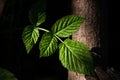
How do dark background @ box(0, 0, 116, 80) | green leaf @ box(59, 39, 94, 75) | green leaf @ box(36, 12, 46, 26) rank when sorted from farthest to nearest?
dark background @ box(0, 0, 116, 80)
green leaf @ box(36, 12, 46, 26)
green leaf @ box(59, 39, 94, 75)

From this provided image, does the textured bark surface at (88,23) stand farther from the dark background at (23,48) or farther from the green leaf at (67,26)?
the dark background at (23,48)

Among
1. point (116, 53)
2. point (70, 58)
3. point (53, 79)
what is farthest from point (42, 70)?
point (70, 58)

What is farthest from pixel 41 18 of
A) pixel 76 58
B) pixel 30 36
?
pixel 76 58

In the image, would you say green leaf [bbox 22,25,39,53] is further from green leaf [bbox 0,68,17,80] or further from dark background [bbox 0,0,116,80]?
dark background [bbox 0,0,116,80]

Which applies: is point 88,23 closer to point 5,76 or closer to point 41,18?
point 41,18

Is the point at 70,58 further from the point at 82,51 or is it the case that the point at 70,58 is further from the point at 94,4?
the point at 94,4

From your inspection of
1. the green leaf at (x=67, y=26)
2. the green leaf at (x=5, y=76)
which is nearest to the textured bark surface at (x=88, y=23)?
the green leaf at (x=67, y=26)

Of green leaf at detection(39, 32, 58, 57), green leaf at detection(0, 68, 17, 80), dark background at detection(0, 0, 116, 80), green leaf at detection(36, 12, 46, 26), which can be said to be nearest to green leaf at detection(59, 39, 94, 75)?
green leaf at detection(39, 32, 58, 57)

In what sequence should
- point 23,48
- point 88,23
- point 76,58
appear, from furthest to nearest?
point 23,48 → point 88,23 → point 76,58

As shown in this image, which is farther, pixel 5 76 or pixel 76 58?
pixel 5 76
